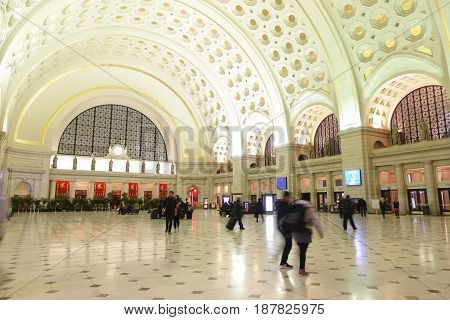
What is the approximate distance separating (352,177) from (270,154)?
12.1 m

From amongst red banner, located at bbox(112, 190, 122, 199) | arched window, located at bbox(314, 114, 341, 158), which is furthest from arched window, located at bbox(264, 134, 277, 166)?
red banner, located at bbox(112, 190, 122, 199)

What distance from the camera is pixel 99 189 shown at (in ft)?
122

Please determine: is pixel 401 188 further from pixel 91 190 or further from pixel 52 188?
pixel 52 188

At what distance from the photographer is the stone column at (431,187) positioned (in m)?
18.6

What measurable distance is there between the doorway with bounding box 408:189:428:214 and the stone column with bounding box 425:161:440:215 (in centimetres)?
97

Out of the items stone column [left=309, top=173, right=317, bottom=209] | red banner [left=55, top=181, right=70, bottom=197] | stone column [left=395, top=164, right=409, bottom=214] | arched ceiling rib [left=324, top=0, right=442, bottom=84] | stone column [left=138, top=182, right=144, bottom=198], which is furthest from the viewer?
stone column [left=138, top=182, right=144, bottom=198]

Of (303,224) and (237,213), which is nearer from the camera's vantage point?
(303,224)

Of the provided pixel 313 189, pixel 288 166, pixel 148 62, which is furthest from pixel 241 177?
pixel 148 62

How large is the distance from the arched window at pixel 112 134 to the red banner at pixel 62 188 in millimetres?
3615

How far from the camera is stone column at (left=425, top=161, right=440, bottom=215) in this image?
18625 millimetres

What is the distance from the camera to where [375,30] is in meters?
19.7

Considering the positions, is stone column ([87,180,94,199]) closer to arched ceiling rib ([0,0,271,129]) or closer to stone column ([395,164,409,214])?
arched ceiling rib ([0,0,271,129])

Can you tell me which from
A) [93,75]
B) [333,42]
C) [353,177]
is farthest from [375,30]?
[93,75]
